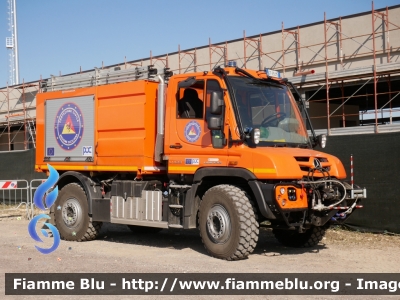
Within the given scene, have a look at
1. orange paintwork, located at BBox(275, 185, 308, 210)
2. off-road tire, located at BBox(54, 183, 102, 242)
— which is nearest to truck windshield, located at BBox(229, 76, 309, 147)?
orange paintwork, located at BBox(275, 185, 308, 210)

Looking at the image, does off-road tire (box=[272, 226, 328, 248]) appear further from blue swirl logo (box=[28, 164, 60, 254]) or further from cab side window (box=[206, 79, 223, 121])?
blue swirl logo (box=[28, 164, 60, 254])

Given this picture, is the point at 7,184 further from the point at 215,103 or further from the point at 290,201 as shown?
the point at 290,201

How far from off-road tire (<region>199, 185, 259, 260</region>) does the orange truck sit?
0.02 meters

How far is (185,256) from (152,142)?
7.50ft

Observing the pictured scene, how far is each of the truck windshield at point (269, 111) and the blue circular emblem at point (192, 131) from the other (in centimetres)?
Result: 85

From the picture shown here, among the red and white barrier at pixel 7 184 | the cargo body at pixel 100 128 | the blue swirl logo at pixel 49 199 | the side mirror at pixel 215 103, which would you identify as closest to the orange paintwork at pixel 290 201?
the side mirror at pixel 215 103

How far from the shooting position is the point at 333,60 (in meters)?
24.2

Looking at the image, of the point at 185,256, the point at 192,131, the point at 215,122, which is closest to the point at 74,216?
the point at 185,256

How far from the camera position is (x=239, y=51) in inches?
1066

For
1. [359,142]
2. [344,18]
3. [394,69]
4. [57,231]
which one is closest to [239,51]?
[344,18]

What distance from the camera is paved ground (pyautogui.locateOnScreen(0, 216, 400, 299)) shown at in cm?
850

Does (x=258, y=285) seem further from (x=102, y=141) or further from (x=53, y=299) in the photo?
(x=102, y=141)

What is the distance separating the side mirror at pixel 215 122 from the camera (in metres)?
9.29

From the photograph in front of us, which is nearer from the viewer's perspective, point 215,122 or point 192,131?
point 215,122
